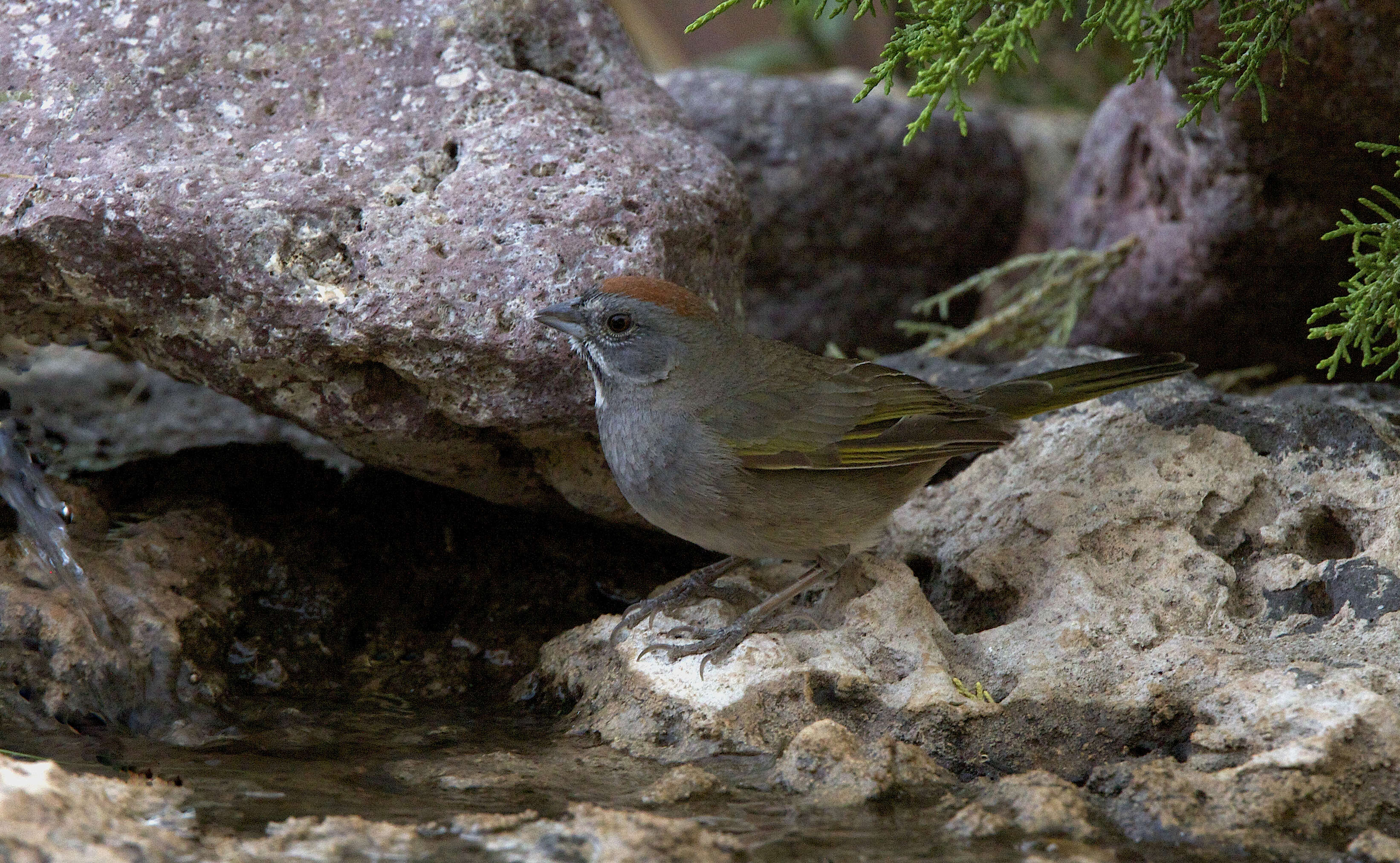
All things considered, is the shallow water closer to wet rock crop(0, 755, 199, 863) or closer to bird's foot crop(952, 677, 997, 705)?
wet rock crop(0, 755, 199, 863)

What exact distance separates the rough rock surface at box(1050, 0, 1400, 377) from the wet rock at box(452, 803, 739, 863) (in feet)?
10.0

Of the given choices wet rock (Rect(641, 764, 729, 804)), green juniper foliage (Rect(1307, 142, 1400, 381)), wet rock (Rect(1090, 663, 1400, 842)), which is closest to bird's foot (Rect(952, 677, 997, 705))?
wet rock (Rect(1090, 663, 1400, 842))

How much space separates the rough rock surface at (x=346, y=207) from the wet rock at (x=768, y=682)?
2.95ft

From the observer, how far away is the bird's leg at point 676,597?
3975 millimetres

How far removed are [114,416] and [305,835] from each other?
3822 millimetres

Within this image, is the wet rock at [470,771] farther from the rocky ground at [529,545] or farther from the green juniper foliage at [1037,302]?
the green juniper foliage at [1037,302]

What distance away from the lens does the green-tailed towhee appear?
392cm

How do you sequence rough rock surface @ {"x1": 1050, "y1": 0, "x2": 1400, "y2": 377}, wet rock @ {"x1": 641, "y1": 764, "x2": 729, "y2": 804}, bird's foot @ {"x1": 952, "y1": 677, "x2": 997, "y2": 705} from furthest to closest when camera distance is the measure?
rough rock surface @ {"x1": 1050, "y1": 0, "x2": 1400, "y2": 377} < bird's foot @ {"x1": 952, "y1": 677, "x2": 997, "y2": 705} < wet rock @ {"x1": 641, "y1": 764, "x2": 729, "y2": 804}

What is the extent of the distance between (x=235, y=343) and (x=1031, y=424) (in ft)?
9.51

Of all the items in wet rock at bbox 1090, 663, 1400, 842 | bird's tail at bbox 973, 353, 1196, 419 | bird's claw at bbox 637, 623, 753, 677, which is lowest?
wet rock at bbox 1090, 663, 1400, 842

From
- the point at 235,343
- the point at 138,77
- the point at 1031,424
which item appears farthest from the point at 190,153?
the point at 1031,424

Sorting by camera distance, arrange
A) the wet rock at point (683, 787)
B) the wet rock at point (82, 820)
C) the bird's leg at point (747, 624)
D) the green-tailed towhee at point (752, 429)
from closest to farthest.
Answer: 1. the wet rock at point (82, 820)
2. the wet rock at point (683, 787)
3. the bird's leg at point (747, 624)
4. the green-tailed towhee at point (752, 429)

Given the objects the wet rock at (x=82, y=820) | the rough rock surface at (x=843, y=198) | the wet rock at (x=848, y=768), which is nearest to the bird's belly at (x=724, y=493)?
the wet rock at (x=848, y=768)

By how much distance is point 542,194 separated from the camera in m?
3.99
